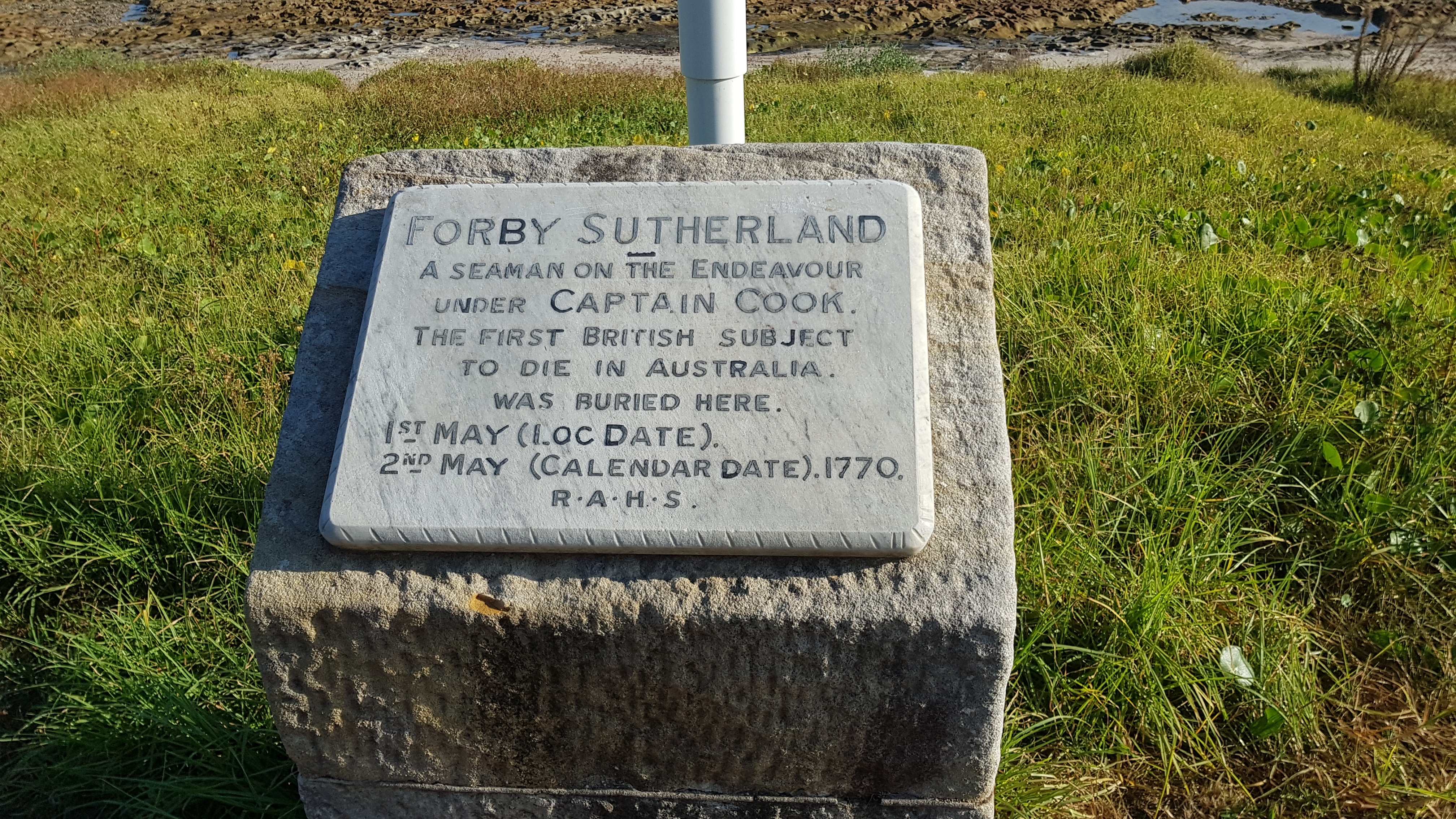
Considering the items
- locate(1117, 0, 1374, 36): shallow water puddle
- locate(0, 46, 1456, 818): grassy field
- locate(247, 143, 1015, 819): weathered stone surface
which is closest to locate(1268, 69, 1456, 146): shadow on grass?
locate(0, 46, 1456, 818): grassy field

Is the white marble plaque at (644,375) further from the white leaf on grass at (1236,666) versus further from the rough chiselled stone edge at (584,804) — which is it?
the white leaf on grass at (1236,666)

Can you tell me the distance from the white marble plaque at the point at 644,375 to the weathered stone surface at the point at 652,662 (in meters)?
0.07

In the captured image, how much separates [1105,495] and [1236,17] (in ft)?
67.6

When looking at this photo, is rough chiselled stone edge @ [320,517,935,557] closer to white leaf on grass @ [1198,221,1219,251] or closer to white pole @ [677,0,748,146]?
white pole @ [677,0,748,146]

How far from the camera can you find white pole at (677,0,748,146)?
7.68 ft

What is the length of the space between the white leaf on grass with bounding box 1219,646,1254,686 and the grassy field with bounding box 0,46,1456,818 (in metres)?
0.01

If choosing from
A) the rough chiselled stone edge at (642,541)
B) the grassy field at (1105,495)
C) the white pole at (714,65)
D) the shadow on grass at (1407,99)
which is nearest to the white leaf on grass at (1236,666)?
the grassy field at (1105,495)

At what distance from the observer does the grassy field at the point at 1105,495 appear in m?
1.77

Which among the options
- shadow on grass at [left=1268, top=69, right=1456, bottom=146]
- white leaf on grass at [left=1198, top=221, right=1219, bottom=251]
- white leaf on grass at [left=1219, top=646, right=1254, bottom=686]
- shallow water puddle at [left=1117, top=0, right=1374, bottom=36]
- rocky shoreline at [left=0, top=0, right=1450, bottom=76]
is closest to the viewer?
white leaf on grass at [left=1219, top=646, right=1254, bottom=686]

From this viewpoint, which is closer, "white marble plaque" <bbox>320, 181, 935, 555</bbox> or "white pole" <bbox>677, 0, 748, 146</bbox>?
"white marble plaque" <bbox>320, 181, 935, 555</bbox>

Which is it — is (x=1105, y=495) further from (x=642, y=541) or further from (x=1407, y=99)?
Answer: (x=1407, y=99)

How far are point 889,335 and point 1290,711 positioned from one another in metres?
1.16

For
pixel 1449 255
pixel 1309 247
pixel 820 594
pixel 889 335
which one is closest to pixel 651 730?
pixel 820 594

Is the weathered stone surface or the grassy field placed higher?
the weathered stone surface
